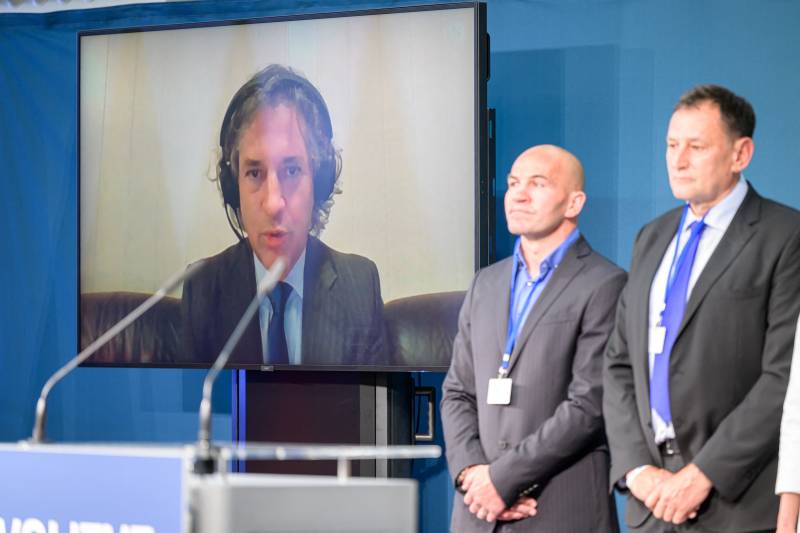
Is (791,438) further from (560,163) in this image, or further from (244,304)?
(244,304)

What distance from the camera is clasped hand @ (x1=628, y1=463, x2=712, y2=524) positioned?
294cm

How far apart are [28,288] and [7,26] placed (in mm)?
1272

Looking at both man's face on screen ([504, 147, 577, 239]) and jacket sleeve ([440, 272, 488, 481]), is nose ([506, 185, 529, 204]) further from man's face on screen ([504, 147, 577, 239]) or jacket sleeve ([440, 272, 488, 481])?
jacket sleeve ([440, 272, 488, 481])

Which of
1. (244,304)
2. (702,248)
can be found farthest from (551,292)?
(244,304)

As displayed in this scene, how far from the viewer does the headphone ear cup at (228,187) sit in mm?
4859

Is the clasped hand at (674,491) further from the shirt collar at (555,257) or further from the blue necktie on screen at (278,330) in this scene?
the blue necktie on screen at (278,330)

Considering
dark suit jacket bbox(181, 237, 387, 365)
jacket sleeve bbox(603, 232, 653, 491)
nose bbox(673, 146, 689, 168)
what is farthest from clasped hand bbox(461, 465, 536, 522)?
dark suit jacket bbox(181, 237, 387, 365)

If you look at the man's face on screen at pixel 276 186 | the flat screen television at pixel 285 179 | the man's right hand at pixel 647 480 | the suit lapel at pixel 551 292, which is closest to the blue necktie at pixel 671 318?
the man's right hand at pixel 647 480

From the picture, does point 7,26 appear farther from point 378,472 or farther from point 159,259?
point 378,472

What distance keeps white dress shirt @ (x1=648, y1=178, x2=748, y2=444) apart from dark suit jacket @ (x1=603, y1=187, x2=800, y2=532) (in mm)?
21

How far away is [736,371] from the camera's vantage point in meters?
3.00

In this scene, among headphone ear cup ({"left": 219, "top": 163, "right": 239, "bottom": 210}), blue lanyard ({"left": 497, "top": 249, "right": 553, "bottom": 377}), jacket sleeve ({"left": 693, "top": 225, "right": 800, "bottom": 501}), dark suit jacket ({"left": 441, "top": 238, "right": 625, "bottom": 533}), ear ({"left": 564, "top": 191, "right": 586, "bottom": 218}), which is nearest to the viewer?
jacket sleeve ({"left": 693, "top": 225, "right": 800, "bottom": 501})

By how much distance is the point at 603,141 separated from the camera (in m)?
4.92

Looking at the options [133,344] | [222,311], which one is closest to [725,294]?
[222,311]
